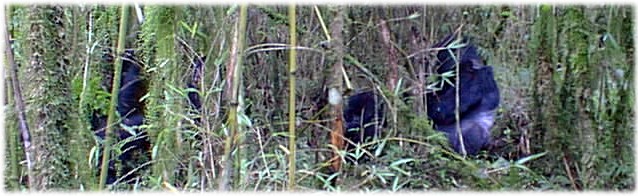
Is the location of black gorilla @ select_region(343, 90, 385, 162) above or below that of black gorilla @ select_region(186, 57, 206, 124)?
below

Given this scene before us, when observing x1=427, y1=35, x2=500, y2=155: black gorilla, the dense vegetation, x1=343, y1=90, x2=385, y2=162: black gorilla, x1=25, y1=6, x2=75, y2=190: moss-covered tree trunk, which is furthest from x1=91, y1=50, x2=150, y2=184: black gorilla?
x1=427, y1=35, x2=500, y2=155: black gorilla

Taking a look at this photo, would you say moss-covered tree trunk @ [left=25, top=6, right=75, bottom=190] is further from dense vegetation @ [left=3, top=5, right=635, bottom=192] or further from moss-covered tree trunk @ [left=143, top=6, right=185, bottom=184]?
moss-covered tree trunk @ [left=143, top=6, right=185, bottom=184]

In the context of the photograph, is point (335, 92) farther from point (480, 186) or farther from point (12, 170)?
point (12, 170)

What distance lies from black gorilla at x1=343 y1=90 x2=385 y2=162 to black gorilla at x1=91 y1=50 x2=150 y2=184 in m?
0.32

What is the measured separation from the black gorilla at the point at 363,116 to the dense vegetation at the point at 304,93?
26mm

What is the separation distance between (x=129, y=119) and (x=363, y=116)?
0.39 meters

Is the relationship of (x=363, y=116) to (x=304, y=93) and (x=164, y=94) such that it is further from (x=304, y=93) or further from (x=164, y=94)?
(x=164, y=94)

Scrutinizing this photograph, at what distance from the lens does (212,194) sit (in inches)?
26.2

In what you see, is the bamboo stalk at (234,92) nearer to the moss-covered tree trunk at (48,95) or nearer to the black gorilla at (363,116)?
the moss-covered tree trunk at (48,95)

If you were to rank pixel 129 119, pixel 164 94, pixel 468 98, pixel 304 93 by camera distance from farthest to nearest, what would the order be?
pixel 468 98 < pixel 304 93 < pixel 129 119 < pixel 164 94

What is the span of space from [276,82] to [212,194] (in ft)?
1.62

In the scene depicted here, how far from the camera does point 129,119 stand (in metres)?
1.01

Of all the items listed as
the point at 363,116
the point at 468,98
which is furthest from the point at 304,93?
the point at 468,98

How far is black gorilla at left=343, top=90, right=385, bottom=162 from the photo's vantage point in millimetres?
1157
